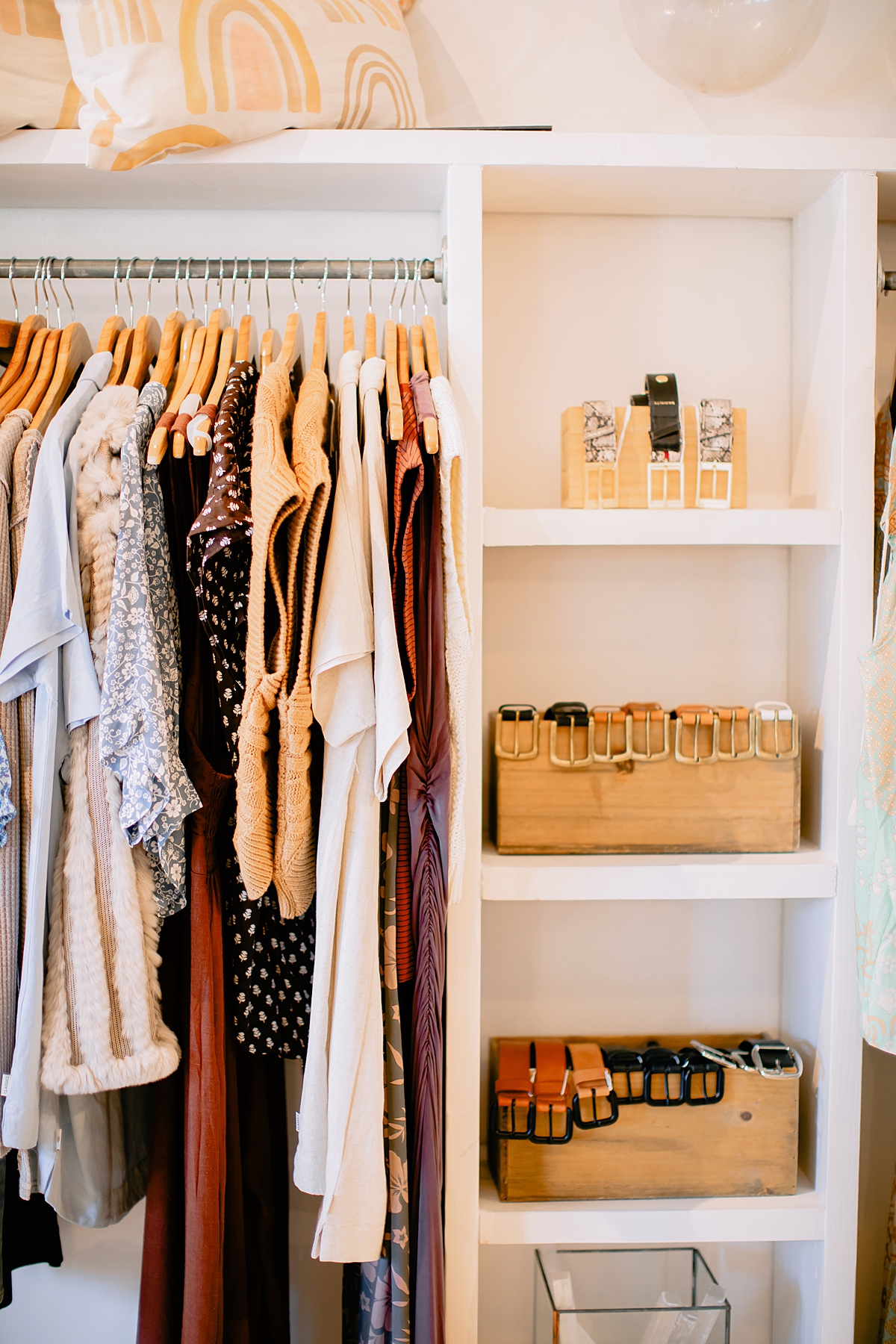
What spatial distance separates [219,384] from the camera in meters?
1.09

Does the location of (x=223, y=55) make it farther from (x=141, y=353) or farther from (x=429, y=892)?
(x=429, y=892)

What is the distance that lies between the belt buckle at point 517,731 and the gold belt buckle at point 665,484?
362mm

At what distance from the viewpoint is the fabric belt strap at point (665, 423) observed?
49.0 inches

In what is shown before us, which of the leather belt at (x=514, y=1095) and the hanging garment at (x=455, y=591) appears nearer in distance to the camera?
the hanging garment at (x=455, y=591)

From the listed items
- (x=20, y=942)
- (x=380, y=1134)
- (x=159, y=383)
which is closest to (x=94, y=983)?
(x=20, y=942)

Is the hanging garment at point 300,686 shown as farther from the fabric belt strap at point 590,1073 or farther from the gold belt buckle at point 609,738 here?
the fabric belt strap at point 590,1073

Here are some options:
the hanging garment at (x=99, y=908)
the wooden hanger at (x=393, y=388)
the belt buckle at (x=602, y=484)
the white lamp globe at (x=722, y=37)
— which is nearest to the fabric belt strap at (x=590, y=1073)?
the hanging garment at (x=99, y=908)

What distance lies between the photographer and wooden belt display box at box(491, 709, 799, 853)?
1.26 metres

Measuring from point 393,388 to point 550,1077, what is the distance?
104cm

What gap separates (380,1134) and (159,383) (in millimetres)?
973

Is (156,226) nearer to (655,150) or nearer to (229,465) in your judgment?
(229,465)

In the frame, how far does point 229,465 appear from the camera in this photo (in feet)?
3.14

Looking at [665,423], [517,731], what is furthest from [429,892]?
[665,423]

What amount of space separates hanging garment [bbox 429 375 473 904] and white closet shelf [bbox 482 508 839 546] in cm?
18
